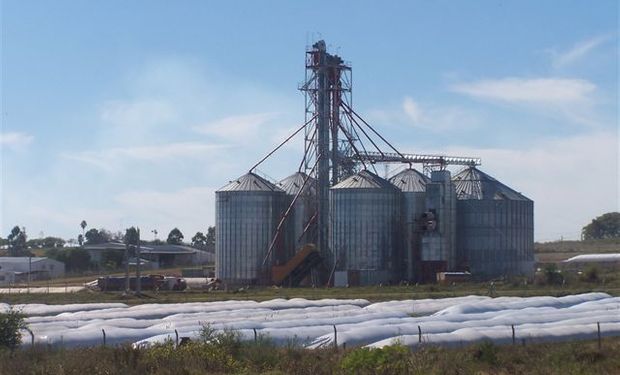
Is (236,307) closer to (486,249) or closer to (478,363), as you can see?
(478,363)

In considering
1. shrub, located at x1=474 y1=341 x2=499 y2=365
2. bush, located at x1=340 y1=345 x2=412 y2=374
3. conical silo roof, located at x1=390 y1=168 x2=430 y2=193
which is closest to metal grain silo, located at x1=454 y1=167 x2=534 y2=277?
conical silo roof, located at x1=390 y1=168 x2=430 y2=193

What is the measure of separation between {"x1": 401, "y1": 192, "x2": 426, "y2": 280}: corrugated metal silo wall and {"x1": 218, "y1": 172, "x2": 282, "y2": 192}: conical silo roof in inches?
468

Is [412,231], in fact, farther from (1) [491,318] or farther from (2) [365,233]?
(1) [491,318]

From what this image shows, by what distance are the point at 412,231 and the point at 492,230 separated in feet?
25.5

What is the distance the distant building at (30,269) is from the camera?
4375 inches

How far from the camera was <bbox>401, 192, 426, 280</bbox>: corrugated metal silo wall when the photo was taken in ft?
266

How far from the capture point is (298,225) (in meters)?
85.6

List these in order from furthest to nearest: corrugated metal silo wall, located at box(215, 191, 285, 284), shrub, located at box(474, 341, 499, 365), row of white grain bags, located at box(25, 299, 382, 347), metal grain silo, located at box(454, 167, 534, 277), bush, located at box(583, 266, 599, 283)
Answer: metal grain silo, located at box(454, 167, 534, 277) → corrugated metal silo wall, located at box(215, 191, 285, 284) → bush, located at box(583, 266, 599, 283) → row of white grain bags, located at box(25, 299, 382, 347) → shrub, located at box(474, 341, 499, 365)

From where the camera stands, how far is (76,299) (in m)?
60.5

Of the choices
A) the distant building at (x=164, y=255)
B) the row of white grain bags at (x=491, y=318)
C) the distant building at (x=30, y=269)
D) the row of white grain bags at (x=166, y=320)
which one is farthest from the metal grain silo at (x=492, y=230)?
the distant building at (x=164, y=255)

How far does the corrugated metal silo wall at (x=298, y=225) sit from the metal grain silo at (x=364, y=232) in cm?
388

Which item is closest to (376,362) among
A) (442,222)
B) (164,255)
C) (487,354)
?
(487,354)

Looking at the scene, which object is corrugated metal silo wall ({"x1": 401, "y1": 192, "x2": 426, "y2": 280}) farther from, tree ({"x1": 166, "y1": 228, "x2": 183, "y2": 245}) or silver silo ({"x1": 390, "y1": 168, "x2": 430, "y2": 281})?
tree ({"x1": 166, "y1": 228, "x2": 183, "y2": 245})

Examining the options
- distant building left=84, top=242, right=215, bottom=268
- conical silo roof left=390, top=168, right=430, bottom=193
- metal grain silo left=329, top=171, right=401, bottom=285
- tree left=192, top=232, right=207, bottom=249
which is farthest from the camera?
tree left=192, top=232, right=207, bottom=249
